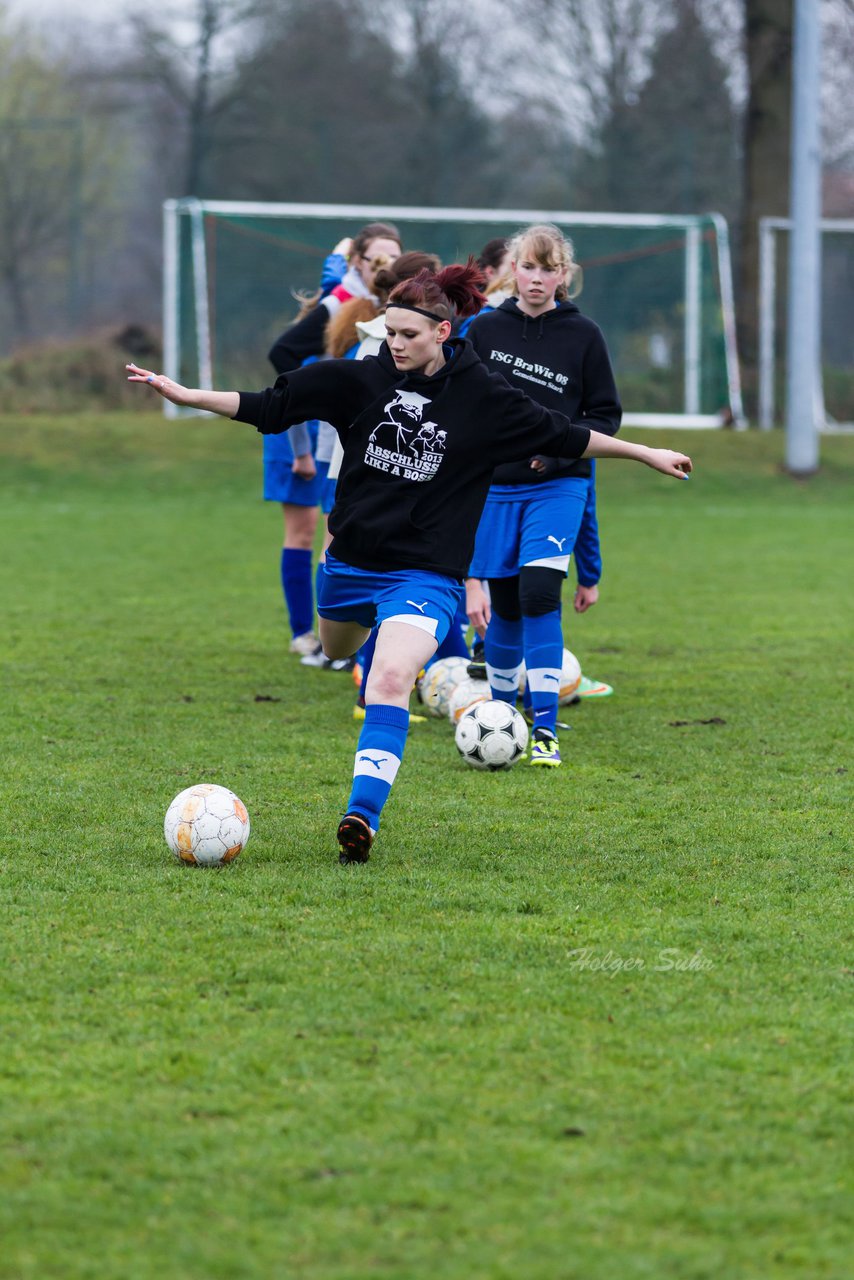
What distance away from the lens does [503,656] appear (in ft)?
21.7

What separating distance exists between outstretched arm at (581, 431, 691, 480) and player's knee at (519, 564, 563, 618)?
3.62 ft

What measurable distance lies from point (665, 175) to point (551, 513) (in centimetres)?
2468

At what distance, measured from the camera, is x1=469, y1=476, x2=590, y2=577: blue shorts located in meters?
6.12

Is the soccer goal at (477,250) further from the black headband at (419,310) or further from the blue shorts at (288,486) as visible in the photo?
the black headband at (419,310)

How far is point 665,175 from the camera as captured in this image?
95.7 ft

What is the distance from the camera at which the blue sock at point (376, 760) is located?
4.56m

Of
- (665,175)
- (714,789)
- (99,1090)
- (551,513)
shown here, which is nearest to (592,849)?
(714,789)

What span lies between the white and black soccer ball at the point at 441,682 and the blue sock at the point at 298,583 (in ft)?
5.08

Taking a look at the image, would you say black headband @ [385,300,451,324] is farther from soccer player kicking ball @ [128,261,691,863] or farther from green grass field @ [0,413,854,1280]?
green grass field @ [0,413,854,1280]

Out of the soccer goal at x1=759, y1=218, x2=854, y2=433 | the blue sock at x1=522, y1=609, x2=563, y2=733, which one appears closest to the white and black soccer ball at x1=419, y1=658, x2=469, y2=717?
the blue sock at x1=522, y1=609, x2=563, y2=733

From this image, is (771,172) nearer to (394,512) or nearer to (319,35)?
(319,35)

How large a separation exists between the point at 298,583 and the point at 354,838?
4258 millimetres

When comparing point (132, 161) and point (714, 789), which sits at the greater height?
point (132, 161)

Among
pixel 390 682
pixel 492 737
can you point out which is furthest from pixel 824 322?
pixel 390 682
